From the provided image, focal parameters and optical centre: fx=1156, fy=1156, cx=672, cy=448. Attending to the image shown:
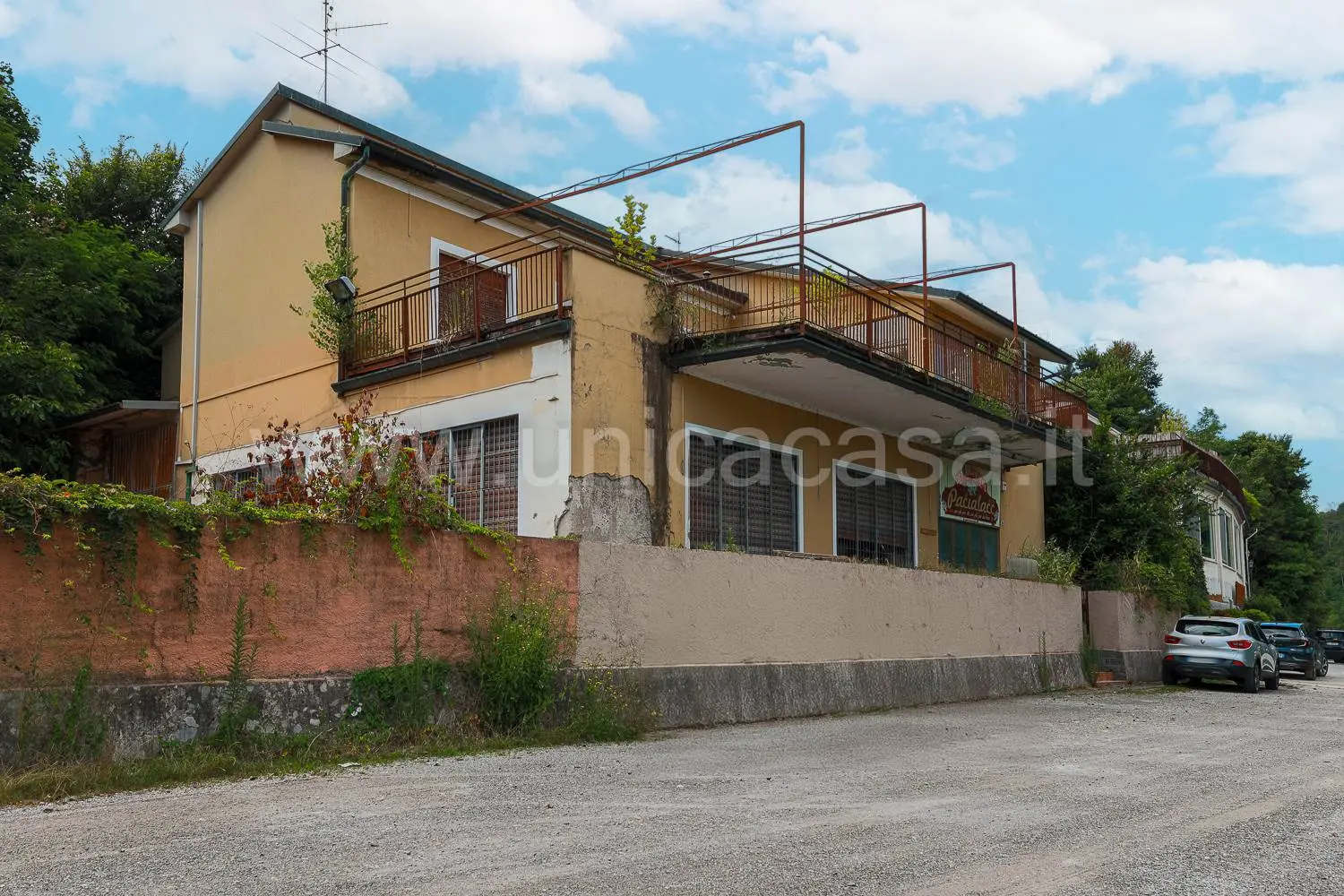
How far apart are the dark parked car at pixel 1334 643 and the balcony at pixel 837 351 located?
87.9ft

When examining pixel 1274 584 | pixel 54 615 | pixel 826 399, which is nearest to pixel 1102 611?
pixel 826 399

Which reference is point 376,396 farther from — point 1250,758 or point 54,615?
point 1250,758

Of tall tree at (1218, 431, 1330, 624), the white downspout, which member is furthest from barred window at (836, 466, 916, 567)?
tall tree at (1218, 431, 1330, 624)

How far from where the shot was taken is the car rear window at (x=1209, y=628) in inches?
853

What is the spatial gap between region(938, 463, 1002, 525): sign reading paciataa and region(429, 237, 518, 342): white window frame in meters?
→ 9.26

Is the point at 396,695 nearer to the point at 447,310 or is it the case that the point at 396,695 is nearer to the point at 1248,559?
the point at 447,310

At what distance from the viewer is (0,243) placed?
1902 centimetres

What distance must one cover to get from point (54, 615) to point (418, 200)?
11.6 m

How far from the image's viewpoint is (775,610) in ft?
45.2

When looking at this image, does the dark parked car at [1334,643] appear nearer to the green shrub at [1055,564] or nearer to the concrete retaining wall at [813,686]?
the green shrub at [1055,564]

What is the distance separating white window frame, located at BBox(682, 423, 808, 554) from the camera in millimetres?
15883

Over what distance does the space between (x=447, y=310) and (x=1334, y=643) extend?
126 ft

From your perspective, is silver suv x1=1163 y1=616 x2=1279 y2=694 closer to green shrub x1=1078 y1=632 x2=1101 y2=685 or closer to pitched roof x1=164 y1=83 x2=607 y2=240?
A: green shrub x1=1078 y1=632 x2=1101 y2=685

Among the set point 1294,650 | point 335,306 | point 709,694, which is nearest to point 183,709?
point 709,694
